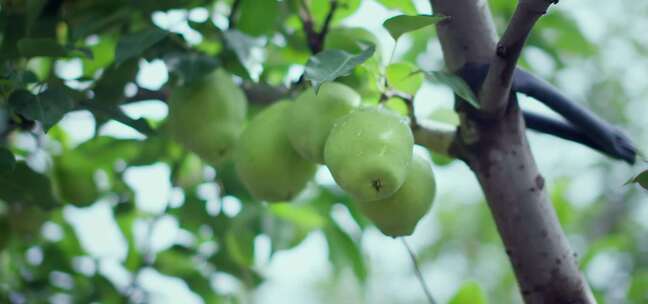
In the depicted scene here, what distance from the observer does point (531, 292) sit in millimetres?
935

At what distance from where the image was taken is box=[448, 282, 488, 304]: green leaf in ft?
3.92

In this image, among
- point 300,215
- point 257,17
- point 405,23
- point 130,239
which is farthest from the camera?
point 130,239

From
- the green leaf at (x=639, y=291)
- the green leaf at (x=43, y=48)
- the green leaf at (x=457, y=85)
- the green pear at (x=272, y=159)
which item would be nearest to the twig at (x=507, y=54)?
the green leaf at (x=457, y=85)

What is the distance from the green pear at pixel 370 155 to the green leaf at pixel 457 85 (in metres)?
0.07

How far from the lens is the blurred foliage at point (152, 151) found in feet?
3.68

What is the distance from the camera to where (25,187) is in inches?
44.4

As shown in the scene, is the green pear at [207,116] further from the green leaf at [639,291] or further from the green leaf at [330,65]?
the green leaf at [639,291]

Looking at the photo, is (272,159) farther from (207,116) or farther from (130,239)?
(130,239)

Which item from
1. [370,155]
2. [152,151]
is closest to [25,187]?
[152,151]

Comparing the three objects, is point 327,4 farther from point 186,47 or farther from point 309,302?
point 309,302

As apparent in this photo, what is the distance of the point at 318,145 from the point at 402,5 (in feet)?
1.15

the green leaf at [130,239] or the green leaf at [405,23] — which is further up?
the green leaf at [405,23]

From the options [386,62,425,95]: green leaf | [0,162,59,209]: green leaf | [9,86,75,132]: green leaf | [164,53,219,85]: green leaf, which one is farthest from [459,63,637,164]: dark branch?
[0,162,59,209]: green leaf

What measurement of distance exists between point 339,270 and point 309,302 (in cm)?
831
